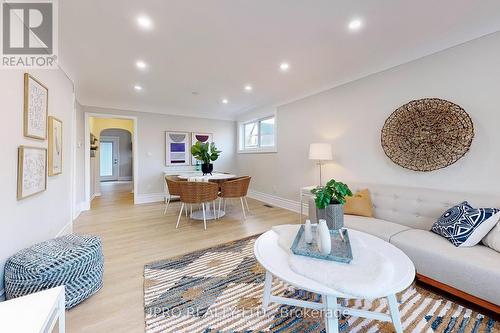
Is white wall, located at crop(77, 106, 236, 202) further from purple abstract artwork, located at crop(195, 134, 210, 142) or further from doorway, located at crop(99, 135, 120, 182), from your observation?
doorway, located at crop(99, 135, 120, 182)

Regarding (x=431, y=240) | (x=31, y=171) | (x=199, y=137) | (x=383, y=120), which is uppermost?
(x=199, y=137)

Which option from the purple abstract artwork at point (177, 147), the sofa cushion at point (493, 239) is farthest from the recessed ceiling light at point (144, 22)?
the purple abstract artwork at point (177, 147)

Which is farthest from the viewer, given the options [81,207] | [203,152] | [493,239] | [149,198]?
[149,198]

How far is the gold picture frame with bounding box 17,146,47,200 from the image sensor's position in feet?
5.75

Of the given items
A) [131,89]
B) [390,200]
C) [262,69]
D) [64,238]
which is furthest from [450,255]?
[131,89]

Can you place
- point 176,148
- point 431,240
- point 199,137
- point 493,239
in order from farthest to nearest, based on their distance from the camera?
point 199,137, point 176,148, point 431,240, point 493,239

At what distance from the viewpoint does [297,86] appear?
3.86 m

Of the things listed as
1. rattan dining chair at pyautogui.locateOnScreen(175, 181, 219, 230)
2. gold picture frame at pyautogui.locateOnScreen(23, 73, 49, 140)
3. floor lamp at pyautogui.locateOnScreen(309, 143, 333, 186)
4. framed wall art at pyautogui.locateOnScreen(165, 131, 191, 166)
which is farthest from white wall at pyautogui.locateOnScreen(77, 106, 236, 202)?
floor lamp at pyautogui.locateOnScreen(309, 143, 333, 186)

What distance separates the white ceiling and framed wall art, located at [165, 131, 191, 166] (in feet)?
6.39

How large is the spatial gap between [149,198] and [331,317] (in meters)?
5.24

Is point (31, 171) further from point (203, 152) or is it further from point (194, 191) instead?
point (203, 152)

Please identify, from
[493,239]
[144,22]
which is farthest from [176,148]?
[493,239]

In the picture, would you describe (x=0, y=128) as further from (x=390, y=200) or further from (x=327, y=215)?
(x=390, y=200)

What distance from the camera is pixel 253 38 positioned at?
230 cm
